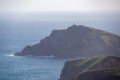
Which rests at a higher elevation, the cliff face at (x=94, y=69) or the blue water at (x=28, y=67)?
the cliff face at (x=94, y=69)

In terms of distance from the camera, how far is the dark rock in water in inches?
7298

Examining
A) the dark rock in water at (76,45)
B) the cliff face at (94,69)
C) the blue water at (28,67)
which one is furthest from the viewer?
the dark rock in water at (76,45)

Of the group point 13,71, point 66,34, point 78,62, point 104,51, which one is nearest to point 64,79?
point 78,62

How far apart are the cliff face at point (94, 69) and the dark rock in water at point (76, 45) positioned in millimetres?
47832

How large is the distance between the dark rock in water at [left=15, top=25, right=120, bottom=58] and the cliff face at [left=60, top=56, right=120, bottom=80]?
4783 cm

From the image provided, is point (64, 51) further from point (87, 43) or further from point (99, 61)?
point (99, 61)

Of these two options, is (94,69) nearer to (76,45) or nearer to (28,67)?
(28,67)

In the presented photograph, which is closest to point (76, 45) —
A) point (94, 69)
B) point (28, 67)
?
point (28, 67)

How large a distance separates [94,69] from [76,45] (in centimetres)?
6385

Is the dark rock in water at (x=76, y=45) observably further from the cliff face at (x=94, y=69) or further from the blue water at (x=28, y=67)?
the cliff face at (x=94, y=69)

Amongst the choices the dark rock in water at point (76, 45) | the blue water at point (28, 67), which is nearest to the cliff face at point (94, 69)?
the blue water at point (28, 67)

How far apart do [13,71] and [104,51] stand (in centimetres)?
4161

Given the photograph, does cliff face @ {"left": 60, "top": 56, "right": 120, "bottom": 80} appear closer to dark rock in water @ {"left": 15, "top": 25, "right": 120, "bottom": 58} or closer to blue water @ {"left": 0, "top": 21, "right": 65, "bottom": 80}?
blue water @ {"left": 0, "top": 21, "right": 65, "bottom": 80}

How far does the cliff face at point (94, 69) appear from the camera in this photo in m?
115
